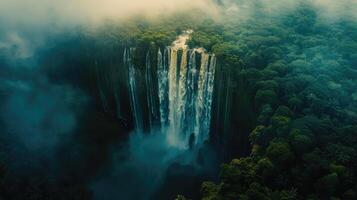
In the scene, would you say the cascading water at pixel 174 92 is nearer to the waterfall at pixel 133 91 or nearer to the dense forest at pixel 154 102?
the waterfall at pixel 133 91

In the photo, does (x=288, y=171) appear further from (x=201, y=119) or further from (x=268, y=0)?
(x=268, y=0)

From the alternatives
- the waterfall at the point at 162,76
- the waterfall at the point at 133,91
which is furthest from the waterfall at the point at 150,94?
the waterfall at the point at 133,91

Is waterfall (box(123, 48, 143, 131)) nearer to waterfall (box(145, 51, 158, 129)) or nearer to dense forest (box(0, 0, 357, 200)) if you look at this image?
dense forest (box(0, 0, 357, 200))

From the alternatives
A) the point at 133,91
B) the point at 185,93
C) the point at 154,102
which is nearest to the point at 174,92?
the point at 185,93

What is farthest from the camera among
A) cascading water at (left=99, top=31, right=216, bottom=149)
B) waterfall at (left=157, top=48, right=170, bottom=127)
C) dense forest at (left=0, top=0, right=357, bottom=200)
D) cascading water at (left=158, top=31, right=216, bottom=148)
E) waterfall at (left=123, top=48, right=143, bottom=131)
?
waterfall at (left=123, top=48, right=143, bottom=131)

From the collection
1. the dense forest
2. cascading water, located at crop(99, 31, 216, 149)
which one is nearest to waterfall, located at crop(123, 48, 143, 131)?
cascading water, located at crop(99, 31, 216, 149)

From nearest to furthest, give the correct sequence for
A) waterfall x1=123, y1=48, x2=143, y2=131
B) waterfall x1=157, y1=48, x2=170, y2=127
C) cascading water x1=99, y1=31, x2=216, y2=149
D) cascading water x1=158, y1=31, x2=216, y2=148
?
1. cascading water x1=158, y1=31, x2=216, y2=148
2. cascading water x1=99, y1=31, x2=216, y2=149
3. waterfall x1=157, y1=48, x2=170, y2=127
4. waterfall x1=123, y1=48, x2=143, y2=131
